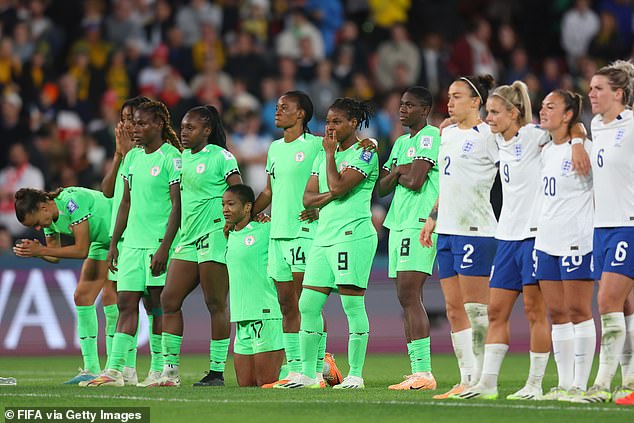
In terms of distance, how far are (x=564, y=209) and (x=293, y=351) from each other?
315cm

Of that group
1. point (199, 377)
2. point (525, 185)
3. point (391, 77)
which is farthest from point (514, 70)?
point (525, 185)

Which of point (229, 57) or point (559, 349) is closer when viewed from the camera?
point (559, 349)

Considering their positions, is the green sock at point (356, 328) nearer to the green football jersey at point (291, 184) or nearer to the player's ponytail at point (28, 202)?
the green football jersey at point (291, 184)

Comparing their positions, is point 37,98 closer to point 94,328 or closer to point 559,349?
point 94,328

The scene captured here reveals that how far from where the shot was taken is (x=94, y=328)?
507 inches

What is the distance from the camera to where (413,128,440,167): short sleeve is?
37.1 feet

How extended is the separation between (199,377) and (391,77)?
32.4 feet

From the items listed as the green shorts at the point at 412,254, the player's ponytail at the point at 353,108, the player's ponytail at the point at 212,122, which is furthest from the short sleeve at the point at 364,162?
the player's ponytail at the point at 212,122

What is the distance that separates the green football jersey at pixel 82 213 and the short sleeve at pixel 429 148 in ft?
11.2

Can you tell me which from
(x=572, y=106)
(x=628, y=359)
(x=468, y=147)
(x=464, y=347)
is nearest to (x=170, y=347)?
(x=464, y=347)

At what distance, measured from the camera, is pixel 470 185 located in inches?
395

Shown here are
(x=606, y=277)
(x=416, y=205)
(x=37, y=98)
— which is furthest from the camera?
(x=37, y=98)

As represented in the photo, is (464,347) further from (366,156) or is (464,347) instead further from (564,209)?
(366,156)

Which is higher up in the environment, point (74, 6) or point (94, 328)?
point (74, 6)
